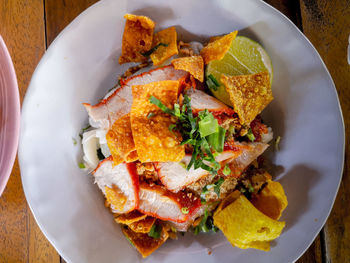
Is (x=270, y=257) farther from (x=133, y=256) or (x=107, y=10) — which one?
(x=107, y=10)

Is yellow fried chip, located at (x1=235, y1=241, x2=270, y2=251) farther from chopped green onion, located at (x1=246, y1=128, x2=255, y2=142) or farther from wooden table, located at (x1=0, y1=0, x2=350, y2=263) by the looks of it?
chopped green onion, located at (x1=246, y1=128, x2=255, y2=142)

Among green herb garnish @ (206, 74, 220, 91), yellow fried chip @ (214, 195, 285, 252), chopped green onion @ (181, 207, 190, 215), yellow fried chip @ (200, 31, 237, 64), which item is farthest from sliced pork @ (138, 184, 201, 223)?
yellow fried chip @ (200, 31, 237, 64)

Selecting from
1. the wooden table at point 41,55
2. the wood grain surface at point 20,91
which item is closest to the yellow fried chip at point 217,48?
the wooden table at point 41,55

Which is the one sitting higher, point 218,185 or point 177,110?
point 177,110

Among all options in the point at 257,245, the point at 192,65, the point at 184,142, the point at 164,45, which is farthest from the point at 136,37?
the point at 257,245

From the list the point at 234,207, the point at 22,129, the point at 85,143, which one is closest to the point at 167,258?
the point at 234,207

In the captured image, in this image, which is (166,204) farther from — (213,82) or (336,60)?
(336,60)
